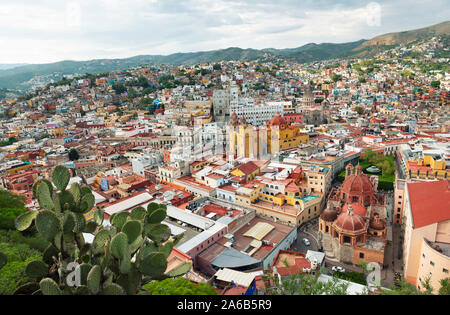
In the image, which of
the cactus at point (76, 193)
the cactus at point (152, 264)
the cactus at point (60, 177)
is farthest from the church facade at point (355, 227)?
the cactus at point (60, 177)

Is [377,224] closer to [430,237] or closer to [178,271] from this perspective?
[430,237]

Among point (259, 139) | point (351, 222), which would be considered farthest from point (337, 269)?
point (259, 139)

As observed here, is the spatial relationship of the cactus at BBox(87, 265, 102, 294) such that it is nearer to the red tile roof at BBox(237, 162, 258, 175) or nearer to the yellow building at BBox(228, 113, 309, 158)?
the red tile roof at BBox(237, 162, 258, 175)

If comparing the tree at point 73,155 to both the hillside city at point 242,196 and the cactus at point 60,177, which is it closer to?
the hillside city at point 242,196

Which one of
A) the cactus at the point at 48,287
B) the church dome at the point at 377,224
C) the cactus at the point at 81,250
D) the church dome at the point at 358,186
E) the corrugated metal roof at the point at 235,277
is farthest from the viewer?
the church dome at the point at 358,186

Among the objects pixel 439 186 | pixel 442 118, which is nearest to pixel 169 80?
pixel 442 118

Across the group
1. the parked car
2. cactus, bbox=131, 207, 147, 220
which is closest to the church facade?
the parked car
